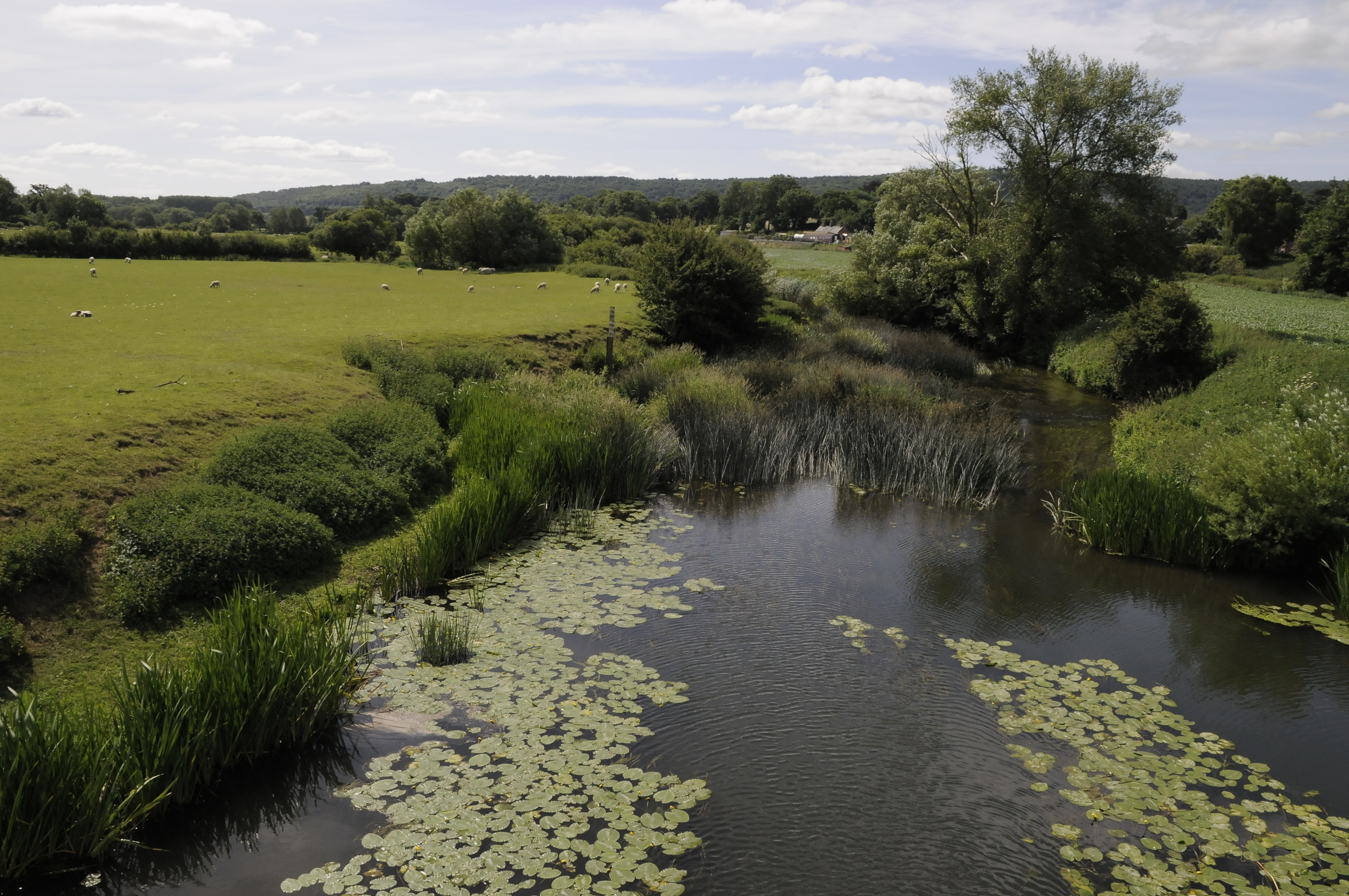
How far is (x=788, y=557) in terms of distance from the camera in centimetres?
1034

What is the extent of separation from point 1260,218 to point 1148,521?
235ft

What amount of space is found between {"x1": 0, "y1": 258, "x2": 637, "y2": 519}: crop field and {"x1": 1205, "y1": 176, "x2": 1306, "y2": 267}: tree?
62824 millimetres

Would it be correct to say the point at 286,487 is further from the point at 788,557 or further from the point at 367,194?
the point at 367,194

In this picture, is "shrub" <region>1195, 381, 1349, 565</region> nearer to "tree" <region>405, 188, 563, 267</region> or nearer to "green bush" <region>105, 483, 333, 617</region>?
"green bush" <region>105, 483, 333, 617</region>

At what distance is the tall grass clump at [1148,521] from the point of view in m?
10.2

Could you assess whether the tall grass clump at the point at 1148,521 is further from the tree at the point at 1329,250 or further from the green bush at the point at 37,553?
the tree at the point at 1329,250

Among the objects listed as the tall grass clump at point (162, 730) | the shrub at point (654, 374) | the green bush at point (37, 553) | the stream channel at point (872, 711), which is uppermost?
the shrub at point (654, 374)

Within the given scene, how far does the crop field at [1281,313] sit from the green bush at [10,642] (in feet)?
83.9

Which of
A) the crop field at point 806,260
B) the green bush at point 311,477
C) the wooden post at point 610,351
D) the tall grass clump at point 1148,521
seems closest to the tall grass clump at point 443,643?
the green bush at point 311,477

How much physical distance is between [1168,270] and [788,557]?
2301 centimetres

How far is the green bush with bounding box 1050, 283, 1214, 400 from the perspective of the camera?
1984 cm

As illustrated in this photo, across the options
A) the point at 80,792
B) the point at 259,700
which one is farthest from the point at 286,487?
the point at 80,792

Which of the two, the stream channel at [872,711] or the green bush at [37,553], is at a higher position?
the green bush at [37,553]

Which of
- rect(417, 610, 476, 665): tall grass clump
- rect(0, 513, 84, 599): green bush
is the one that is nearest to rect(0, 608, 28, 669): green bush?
rect(0, 513, 84, 599): green bush
